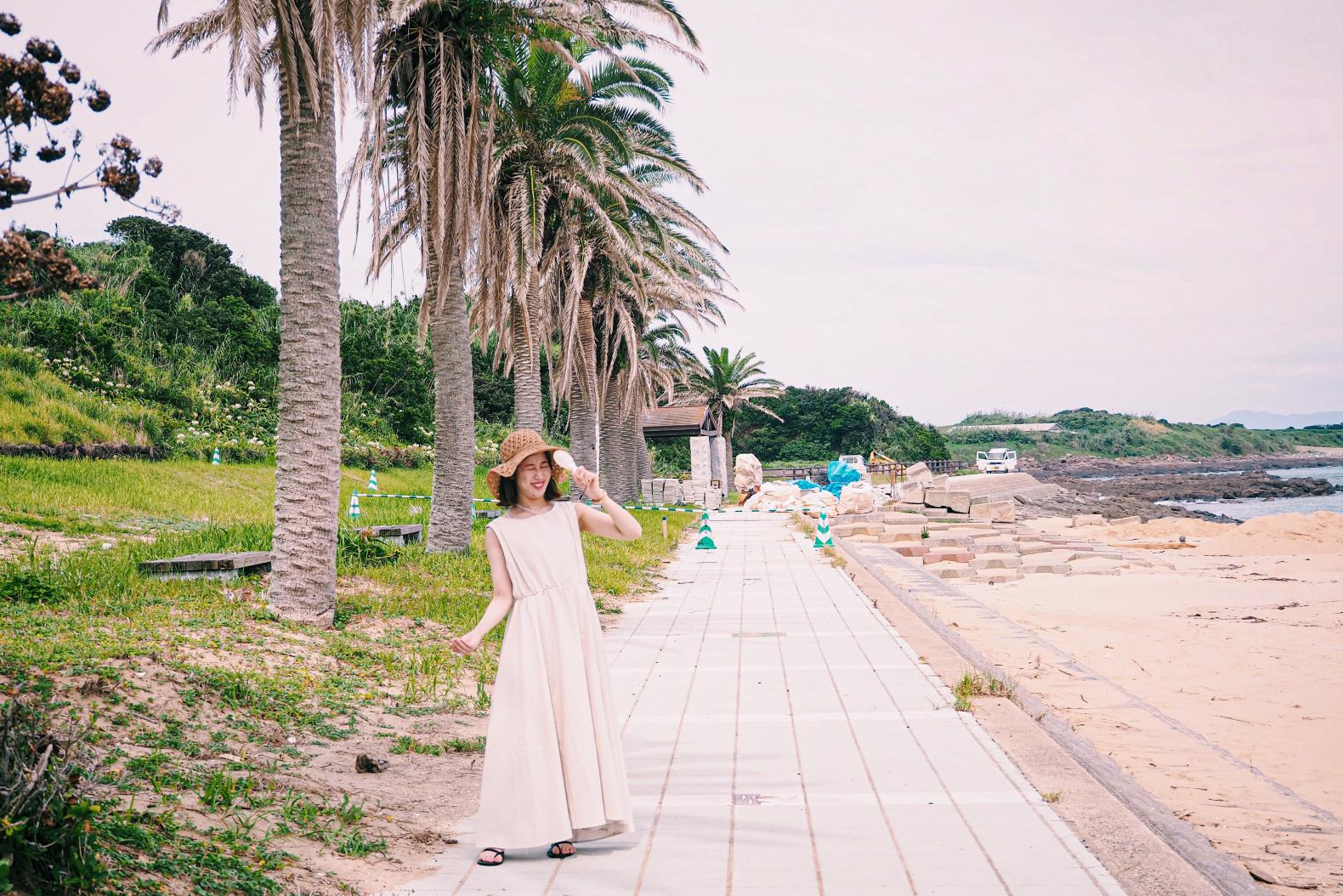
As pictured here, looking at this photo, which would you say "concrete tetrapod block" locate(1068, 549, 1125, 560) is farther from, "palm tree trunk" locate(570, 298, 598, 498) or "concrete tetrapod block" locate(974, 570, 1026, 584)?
"palm tree trunk" locate(570, 298, 598, 498)

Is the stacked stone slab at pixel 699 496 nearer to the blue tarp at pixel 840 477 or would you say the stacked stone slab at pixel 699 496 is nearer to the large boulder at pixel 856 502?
the blue tarp at pixel 840 477

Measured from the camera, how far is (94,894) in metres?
3.32

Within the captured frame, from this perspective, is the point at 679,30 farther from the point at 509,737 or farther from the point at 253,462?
the point at 253,462

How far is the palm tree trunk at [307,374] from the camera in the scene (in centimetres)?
910

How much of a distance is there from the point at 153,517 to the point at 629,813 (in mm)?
12596

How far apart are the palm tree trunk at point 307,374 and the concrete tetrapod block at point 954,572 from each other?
37.3ft

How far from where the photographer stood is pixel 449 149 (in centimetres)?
1317

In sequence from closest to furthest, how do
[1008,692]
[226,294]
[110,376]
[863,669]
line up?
[1008,692]
[863,669]
[110,376]
[226,294]

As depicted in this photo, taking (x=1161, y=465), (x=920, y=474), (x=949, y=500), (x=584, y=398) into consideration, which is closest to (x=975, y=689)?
(x=584, y=398)

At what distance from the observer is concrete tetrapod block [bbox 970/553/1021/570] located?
62.5 ft

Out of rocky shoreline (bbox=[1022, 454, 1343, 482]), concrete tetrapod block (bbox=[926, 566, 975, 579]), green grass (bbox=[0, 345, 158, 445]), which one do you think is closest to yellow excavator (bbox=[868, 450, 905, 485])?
concrete tetrapod block (bbox=[926, 566, 975, 579])

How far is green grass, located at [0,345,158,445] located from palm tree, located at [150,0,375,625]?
12.3 m

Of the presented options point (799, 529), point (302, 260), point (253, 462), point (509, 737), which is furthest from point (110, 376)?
point (509, 737)

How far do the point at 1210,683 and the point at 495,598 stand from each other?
7.45 metres
